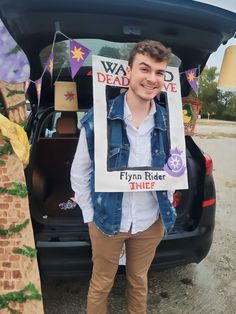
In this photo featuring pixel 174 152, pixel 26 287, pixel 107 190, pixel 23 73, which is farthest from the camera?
pixel 23 73

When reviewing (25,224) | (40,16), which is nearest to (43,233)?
(25,224)

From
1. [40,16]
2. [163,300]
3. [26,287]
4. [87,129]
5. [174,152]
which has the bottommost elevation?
[163,300]

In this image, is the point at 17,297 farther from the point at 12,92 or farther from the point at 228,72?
the point at 228,72

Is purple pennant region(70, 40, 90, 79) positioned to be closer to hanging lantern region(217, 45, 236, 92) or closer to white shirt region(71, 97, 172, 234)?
white shirt region(71, 97, 172, 234)

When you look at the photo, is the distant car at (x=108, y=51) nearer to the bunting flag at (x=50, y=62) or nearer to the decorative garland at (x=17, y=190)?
the bunting flag at (x=50, y=62)

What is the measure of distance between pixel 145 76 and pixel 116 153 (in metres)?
0.40

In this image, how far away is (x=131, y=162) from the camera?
1999 mm

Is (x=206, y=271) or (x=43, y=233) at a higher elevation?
(x=43, y=233)

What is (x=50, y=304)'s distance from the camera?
9.13 feet

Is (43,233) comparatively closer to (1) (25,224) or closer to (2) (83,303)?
(1) (25,224)

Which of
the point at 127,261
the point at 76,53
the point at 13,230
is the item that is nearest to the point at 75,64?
the point at 76,53

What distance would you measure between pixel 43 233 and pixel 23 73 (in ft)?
3.32

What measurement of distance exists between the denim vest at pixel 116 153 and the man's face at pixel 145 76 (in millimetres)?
142

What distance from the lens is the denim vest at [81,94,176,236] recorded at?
1.96m
